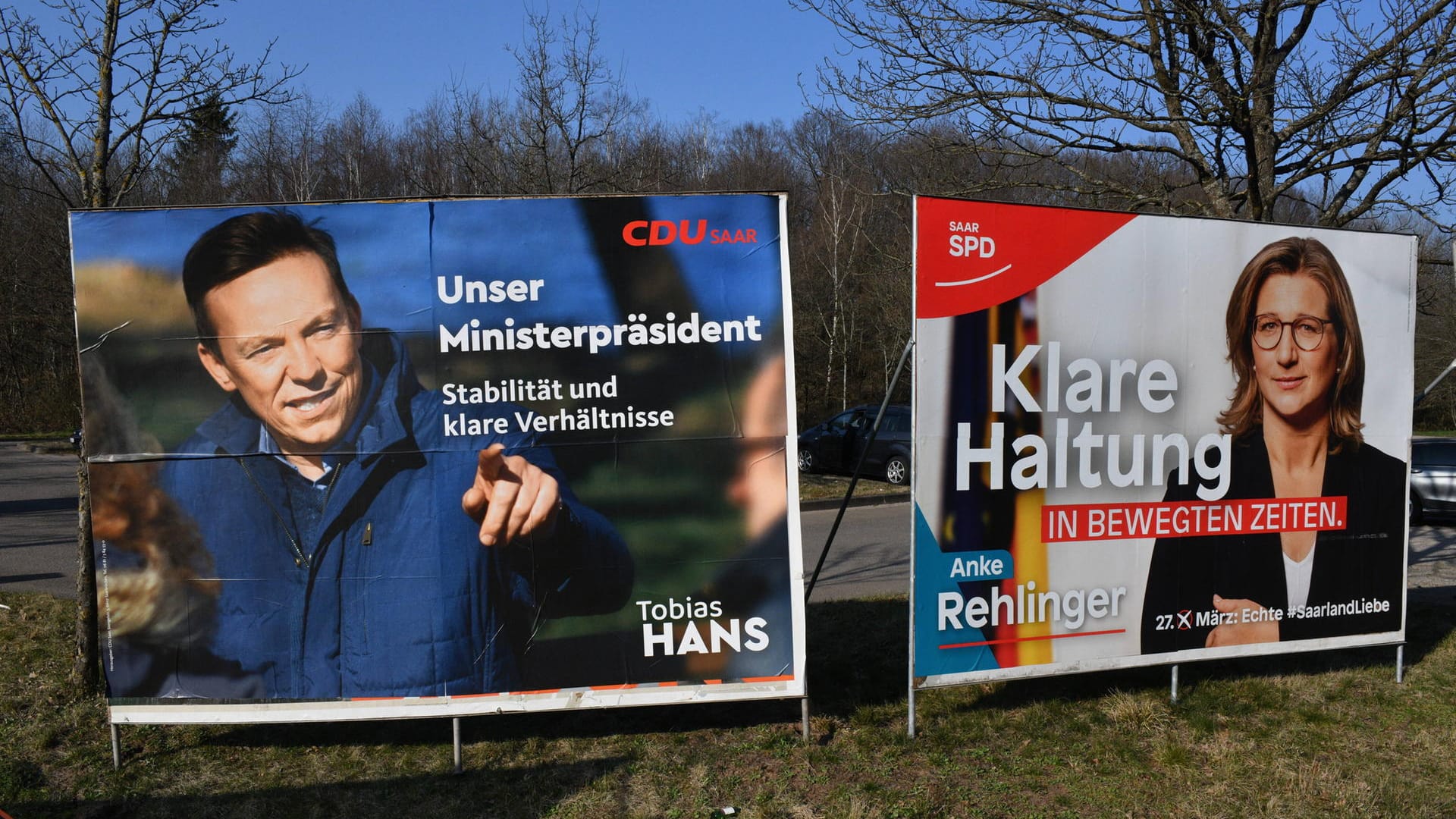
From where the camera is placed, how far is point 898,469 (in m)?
18.2

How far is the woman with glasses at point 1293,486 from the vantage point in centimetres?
607

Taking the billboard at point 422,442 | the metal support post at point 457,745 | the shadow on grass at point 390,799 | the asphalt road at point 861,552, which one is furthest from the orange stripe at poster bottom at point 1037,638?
the asphalt road at point 861,552

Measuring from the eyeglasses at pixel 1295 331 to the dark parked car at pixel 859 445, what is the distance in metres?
11.5

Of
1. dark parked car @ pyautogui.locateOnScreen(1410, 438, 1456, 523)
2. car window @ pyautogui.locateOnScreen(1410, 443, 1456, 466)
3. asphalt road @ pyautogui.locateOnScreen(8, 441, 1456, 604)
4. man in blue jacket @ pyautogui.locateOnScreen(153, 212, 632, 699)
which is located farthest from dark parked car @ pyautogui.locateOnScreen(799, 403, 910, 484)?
man in blue jacket @ pyautogui.locateOnScreen(153, 212, 632, 699)

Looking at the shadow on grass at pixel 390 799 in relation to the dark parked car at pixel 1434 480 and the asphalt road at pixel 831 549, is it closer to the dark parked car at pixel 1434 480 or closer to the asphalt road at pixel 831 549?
the asphalt road at pixel 831 549

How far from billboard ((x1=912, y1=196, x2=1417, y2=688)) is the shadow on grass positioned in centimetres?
215

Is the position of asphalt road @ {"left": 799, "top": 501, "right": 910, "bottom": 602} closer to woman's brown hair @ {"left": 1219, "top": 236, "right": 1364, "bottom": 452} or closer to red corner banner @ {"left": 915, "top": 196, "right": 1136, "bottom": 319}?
woman's brown hair @ {"left": 1219, "top": 236, "right": 1364, "bottom": 452}

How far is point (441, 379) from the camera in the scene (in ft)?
16.7

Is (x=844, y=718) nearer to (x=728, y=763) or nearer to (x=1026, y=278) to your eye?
(x=728, y=763)

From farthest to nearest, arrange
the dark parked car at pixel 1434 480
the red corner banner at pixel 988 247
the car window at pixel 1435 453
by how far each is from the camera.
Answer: the car window at pixel 1435 453 < the dark parked car at pixel 1434 480 < the red corner banner at pixel 988 247

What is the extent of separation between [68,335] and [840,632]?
30923mm

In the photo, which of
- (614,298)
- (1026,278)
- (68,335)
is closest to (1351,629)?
(1026,278)

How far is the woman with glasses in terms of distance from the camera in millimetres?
6070

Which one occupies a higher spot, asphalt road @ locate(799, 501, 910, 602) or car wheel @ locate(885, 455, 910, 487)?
car wheel @ locate(885, 455, 910, 487)
